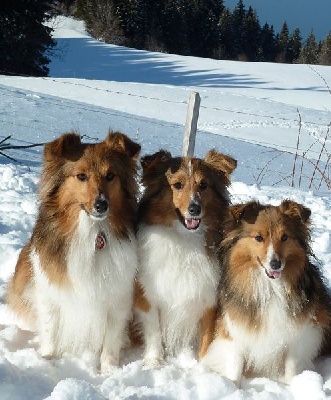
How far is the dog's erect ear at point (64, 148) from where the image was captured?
12.8 ft

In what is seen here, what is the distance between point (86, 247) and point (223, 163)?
1258 mm

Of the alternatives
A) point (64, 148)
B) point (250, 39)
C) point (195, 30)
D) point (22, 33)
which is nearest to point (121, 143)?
point (64, 148)

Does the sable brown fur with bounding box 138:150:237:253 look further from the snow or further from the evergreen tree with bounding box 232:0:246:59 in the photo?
the evergreen tree with bounding box 232:0:246:59

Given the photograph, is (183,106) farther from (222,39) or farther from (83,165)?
(222,39)

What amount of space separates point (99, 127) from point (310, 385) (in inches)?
367

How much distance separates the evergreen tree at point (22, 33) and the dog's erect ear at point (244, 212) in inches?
848

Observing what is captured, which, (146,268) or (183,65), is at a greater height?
(183,65)

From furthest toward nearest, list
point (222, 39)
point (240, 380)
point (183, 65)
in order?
point (222, 39) < point (183, 65) < point (240, 380)

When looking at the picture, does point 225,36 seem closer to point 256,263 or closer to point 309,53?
point 309,53

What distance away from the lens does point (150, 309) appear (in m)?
4.30

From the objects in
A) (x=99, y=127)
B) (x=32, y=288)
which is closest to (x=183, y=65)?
(x=99, y=127)

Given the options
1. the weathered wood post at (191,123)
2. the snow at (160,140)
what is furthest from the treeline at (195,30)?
the weathered wood post at (191,123)

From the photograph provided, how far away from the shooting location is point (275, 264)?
3693mm

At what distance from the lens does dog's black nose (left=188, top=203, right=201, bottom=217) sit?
3.94m
